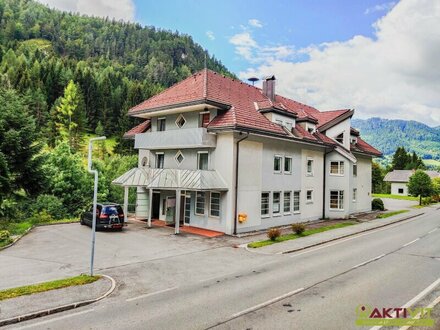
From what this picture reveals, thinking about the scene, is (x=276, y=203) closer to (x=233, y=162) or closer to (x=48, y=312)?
(x=233, y=162)

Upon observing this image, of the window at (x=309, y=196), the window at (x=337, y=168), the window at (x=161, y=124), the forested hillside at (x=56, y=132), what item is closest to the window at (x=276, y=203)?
the window at (x=309, y=196)

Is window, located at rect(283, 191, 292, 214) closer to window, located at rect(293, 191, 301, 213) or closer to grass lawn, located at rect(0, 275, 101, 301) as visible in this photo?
window, located at rect(293, 191, 301, 213)

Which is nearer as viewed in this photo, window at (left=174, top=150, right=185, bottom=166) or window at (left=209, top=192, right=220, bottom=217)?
window at (left=209, top=192, right=220, bottom=217)

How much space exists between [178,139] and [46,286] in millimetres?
14934

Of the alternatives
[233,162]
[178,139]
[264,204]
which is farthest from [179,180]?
[264,204]

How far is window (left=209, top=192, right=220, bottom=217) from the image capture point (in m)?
23.3

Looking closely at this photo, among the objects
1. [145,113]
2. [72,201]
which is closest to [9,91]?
[145,113]

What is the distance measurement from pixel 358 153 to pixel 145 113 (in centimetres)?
2312

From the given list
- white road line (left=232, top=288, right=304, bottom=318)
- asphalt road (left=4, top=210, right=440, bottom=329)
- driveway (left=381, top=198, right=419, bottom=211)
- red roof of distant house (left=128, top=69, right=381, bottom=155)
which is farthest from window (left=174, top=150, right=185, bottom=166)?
driveway (left=381, top=198, right=419, bottom=211)

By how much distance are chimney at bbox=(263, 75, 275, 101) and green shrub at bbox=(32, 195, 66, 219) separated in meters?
21.7

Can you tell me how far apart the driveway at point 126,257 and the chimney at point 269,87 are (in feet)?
50.9

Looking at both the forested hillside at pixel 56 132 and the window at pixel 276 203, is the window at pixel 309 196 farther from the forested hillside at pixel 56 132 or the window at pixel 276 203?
the forested hillside at pixel 56 132

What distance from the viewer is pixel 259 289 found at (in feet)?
38.6

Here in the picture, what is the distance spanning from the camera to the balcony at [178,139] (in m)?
23.1
